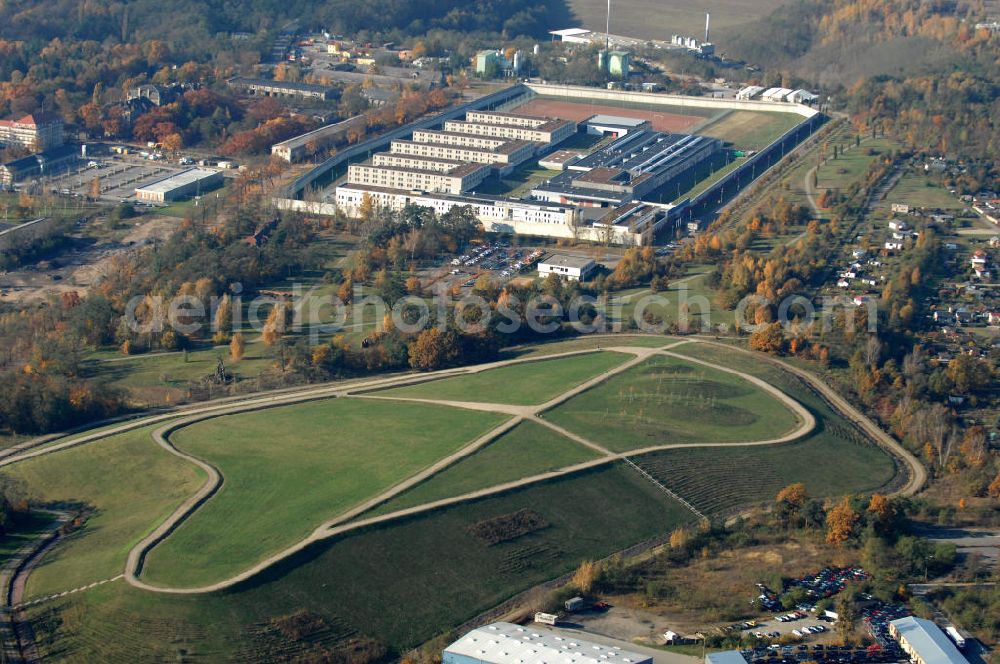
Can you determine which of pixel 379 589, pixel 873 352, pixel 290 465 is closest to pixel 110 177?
pixel 290 465

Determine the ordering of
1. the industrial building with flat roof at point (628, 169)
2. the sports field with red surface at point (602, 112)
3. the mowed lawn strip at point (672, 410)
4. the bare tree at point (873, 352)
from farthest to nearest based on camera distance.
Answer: the sports field with red surface at point (602, 112) → the industrial building with flat roof at point (628, 169) → the bare tree at point (873, 352) → the mowed lawn strip at point (672, 410)

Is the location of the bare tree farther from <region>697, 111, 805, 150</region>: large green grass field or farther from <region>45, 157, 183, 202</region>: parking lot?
<region>45, 157, 183, 202</region>: parking lot

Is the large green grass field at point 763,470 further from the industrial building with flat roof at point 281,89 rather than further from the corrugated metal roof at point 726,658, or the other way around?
the industrial building with flat roof at point 281,89

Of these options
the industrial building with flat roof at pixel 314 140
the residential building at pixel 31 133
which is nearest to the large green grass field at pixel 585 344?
the industrial building with flat roof at pixel 314 140

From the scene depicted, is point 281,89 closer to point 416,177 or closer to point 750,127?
point 416,177

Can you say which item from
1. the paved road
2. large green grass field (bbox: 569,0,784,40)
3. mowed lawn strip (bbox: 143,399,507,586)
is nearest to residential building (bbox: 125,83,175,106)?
the paved road
